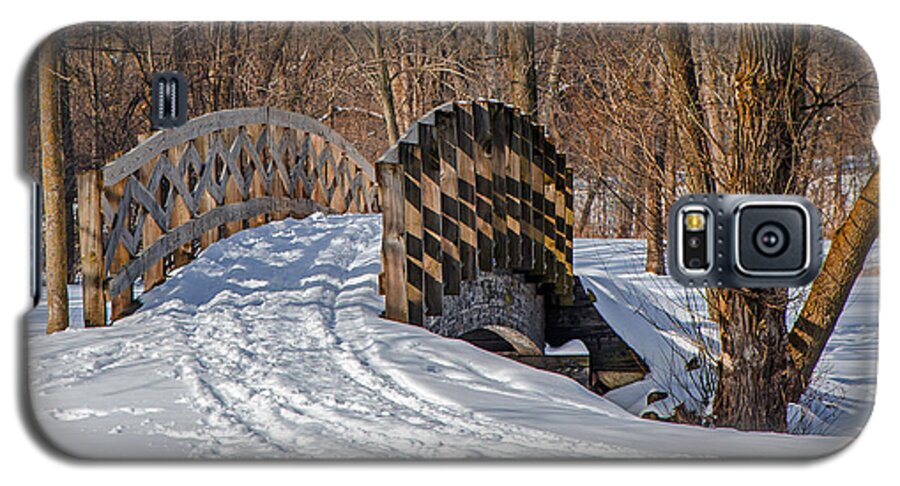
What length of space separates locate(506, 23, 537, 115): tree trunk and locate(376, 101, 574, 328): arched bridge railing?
123 millimetres

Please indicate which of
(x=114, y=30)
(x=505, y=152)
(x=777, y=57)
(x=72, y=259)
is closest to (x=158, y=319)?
(x=72, y=259)

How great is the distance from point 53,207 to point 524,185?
1.76 m

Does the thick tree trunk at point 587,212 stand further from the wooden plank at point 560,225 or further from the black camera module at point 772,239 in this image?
the black camera module at point 772,239

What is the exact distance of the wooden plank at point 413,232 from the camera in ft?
15.9

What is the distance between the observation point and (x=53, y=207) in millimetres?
4602

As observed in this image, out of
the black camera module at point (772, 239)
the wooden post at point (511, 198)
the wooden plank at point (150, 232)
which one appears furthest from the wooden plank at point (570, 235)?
the wooden plank at point (150, 232)

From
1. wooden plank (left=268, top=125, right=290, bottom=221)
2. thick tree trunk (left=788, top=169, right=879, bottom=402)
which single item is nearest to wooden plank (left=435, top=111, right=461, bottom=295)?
wooden plank (left=268, top=125, right=290, bottom=221)

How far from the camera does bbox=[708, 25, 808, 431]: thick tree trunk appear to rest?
15.5 ft

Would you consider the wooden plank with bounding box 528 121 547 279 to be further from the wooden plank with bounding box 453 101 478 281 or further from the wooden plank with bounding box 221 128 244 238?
the wooden plank with bounding box 221 128 244 238

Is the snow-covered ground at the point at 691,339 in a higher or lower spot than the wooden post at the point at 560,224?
lower

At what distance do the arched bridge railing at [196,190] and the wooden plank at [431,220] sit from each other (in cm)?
21

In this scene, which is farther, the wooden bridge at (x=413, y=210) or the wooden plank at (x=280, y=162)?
the wooden plank at (x=280, y=162)

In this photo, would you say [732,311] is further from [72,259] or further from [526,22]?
[72,259]

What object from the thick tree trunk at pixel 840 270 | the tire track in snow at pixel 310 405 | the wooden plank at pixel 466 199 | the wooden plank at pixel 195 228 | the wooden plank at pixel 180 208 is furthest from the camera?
the wooden plank at pixel 466 199
